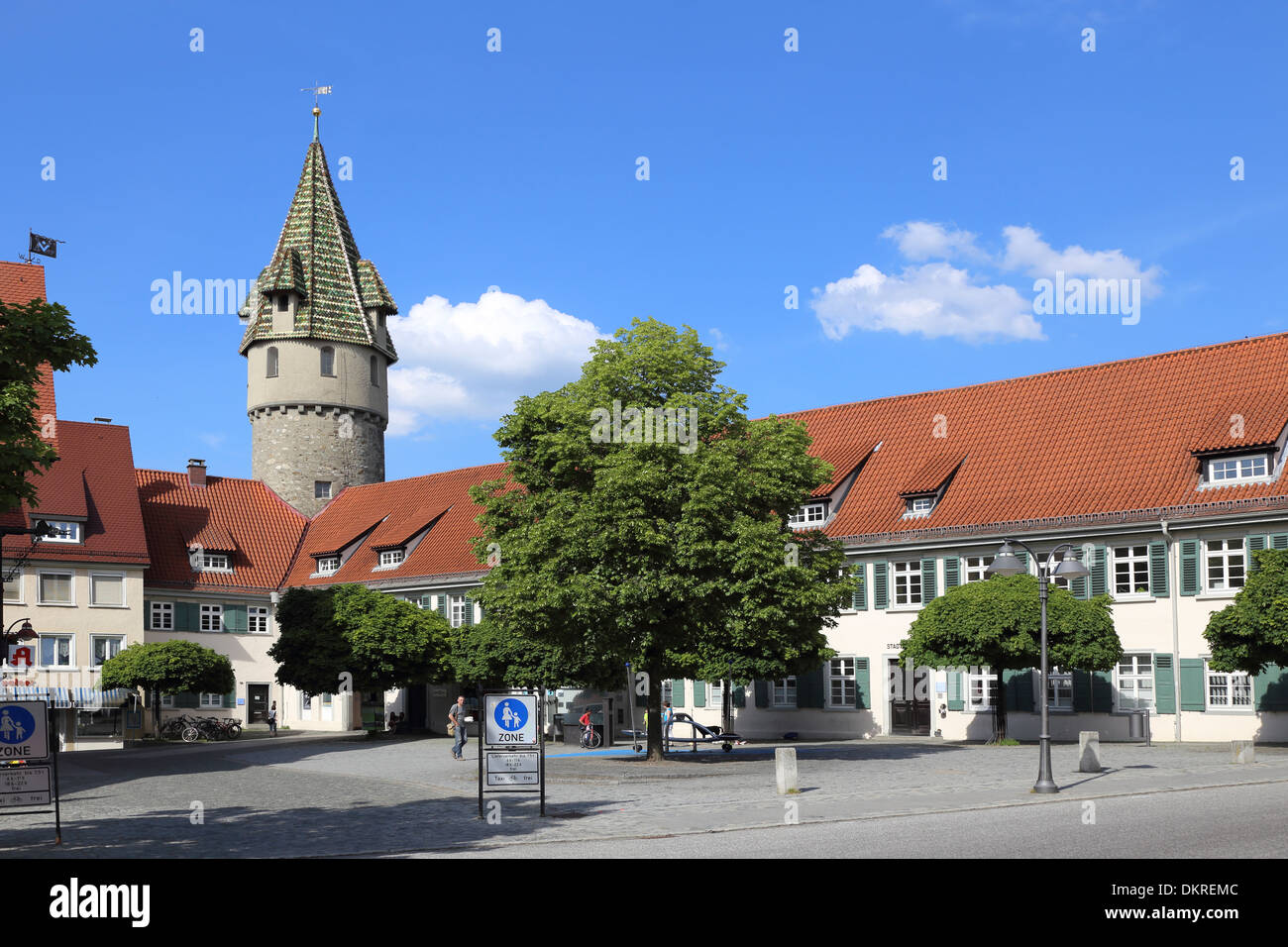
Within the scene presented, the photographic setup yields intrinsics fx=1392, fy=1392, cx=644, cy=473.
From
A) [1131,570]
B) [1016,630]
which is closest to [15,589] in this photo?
[1016,630]

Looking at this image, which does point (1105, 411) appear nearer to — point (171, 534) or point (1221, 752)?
point (1221, 752)

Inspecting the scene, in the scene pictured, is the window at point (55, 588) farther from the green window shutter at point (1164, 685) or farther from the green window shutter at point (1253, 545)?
the green window shutter at point (1253, 545)

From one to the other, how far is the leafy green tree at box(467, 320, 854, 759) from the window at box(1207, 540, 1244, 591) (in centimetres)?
1144

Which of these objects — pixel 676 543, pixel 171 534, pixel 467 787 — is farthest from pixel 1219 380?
pixel 171 534

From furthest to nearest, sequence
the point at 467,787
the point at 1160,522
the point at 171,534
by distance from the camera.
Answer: the point at 171,534 → the point at 1160,522 → the point at 467,787

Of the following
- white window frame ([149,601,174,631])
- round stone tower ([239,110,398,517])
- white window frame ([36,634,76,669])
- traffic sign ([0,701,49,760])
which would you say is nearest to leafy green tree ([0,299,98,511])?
traffic sign ([0,701,49,760])

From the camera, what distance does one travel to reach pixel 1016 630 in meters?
35.6

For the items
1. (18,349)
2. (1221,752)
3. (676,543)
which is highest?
(18,349)

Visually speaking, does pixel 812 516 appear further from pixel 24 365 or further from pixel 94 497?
pixel 24 365

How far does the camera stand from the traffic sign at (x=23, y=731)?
1822cm

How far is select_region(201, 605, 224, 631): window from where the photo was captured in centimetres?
6116

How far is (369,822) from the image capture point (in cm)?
2070

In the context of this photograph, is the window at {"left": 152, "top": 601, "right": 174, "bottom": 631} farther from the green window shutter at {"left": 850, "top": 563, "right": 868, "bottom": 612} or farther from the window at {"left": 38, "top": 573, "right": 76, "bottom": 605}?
the green window shutter at {"left": 850, "top": 563, "right": 868, "bottom": 612}
